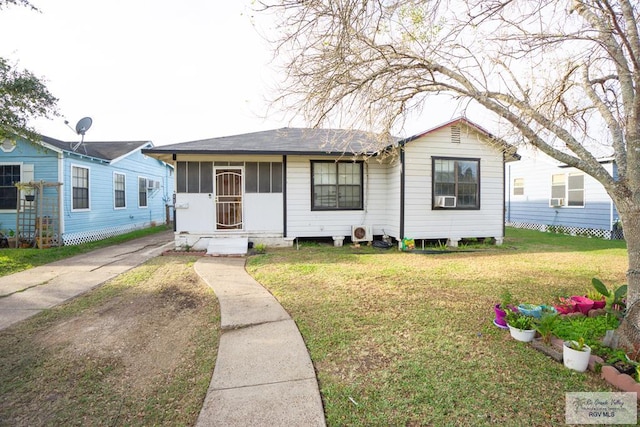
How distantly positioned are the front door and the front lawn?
2.91 metres

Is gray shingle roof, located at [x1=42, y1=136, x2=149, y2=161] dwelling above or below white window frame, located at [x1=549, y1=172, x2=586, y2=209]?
above

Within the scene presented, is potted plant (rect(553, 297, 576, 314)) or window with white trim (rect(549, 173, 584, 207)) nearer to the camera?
potted plant (rect(553, 297, 576, 314))

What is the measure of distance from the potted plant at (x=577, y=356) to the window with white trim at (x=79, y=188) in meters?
12.9

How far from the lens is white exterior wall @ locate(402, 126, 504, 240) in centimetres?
910

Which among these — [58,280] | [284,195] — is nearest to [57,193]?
[58,280]

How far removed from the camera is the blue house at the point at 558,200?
11.8 m

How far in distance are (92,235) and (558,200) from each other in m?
18.4

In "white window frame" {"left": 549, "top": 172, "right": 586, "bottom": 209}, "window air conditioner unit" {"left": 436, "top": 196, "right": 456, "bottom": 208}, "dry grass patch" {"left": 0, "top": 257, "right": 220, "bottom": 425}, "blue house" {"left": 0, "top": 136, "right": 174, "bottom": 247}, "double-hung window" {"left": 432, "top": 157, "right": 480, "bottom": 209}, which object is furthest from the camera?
"white window frame" {"left": 549, "top": 172, "right": 586, "bottom": 209}

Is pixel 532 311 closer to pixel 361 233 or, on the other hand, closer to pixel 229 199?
pixel 361 233

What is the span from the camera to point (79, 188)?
10953 mm

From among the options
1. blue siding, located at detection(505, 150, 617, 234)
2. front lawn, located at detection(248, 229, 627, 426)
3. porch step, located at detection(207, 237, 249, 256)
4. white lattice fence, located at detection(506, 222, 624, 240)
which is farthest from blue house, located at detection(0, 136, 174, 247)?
white lattice fence, located at detection(506, 222, 624, 240)

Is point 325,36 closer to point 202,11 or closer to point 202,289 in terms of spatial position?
point 202,11

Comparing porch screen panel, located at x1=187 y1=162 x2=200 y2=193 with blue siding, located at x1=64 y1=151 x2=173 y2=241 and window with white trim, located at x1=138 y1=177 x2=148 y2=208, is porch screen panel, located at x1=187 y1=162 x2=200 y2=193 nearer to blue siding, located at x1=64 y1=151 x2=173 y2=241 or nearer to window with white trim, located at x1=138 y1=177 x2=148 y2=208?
blue siding, located at x1=64 y1=151 x2=173 y2=241

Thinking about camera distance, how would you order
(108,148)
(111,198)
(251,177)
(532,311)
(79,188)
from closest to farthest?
(532,311)
(251,177)
(79,188)
(111,198)
(108,148)
